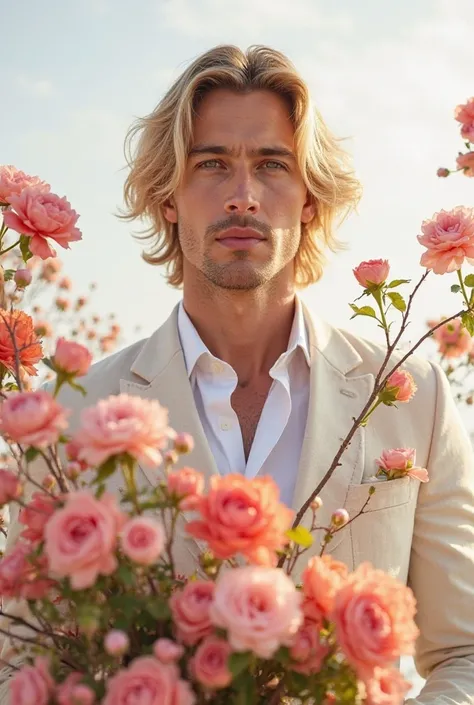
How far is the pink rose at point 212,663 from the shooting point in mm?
1216

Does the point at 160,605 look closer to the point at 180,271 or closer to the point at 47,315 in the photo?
the point at 180,271

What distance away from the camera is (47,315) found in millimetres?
6613

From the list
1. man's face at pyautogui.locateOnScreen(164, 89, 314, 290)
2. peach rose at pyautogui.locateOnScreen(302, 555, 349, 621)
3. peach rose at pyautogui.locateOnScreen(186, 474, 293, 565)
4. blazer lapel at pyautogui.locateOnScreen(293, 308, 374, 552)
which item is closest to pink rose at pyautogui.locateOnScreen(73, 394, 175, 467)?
peach rose at pyautogui.locateOnScreen(186, 474, 293, 565)

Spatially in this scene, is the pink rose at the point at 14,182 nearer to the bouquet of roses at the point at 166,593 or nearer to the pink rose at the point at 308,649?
the bouquet of roses at the point at 166,593

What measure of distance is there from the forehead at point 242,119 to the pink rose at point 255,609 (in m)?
2.25

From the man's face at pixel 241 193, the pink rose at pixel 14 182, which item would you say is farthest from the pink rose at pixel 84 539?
the man's face at pixel 241 193

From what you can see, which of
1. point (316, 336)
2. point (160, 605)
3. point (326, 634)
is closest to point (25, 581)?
point (160, 605)

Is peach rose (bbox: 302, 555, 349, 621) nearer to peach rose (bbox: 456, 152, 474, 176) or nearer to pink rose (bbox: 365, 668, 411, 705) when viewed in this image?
pink rose (bbox: 365, 668, 411, 705)

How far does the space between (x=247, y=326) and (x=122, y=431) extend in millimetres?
2044

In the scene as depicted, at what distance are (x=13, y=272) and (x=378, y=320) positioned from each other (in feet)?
2.99

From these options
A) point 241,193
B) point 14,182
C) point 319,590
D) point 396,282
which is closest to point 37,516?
point 319,590

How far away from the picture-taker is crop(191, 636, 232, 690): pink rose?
3.99ft

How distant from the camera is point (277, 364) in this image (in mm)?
2977

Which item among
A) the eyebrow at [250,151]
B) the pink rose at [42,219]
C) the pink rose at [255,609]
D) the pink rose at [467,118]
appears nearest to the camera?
the pink rose at [255,609]
